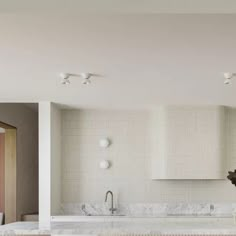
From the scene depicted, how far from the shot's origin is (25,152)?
8547 mm

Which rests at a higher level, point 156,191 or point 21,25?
point 21,25

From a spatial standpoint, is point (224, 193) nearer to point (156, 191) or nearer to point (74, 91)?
point (156, 191)

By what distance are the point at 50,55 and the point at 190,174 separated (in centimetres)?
315

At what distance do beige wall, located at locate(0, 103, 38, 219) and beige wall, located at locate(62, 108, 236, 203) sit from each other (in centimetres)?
118

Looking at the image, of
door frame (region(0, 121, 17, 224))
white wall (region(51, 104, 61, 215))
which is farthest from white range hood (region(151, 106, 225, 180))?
door frame (region(0, 121, 17, 224))

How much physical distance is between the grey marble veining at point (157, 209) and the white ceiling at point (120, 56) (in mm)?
1483

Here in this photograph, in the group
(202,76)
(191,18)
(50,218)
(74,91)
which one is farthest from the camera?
(50,218)

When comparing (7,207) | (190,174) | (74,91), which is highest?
(74,91)

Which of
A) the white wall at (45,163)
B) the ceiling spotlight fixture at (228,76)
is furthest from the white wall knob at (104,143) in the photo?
the ceiling spotlight fixture at (228,76)

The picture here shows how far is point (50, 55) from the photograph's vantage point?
13.2ft

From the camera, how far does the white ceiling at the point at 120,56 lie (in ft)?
10.5

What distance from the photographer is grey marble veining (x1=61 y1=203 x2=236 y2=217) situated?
6.76 m

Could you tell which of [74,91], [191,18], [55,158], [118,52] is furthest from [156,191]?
[191,18]

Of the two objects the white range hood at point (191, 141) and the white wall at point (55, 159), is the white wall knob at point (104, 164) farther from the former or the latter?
the white range hood at point (191, 141)
